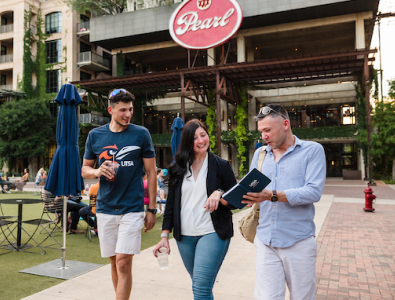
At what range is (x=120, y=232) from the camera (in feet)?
9.91

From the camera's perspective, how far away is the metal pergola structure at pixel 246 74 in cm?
2419

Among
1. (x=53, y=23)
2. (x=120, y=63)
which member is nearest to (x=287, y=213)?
(x=120, y=63)

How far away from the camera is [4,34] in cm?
3866

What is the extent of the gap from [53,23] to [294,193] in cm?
4329

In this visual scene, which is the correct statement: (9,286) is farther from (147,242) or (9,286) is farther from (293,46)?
(293,46)

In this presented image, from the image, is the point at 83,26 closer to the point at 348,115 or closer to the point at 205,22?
the point at 205,22

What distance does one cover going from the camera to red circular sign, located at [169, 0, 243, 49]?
24.7m

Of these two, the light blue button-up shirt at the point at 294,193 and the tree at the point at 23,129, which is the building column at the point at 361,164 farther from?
the tree at the point at 23,129

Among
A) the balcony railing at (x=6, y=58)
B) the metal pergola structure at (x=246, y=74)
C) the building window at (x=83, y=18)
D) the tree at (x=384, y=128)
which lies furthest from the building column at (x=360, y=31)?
the balcony railing at (x=6, y=58)

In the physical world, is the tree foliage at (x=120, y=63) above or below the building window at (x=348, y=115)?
above

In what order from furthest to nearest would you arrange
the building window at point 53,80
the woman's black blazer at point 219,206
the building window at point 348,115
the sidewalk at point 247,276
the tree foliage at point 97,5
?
1. the building window at point 53,80
2. the tree foliage at point 97,5
3. the building window at point 348,115
4. the sidewalk at point 247,276
5. the woman's black blazer at point 219,206

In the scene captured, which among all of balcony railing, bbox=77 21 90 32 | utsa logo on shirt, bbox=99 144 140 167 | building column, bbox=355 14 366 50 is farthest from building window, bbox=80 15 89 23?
utsa logo on shirt, bbox=99 144 140 167

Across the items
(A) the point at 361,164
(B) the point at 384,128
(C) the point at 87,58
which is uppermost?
→ (C) the point at 87,58

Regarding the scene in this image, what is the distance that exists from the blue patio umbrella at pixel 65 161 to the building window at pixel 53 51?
36.5 meters
